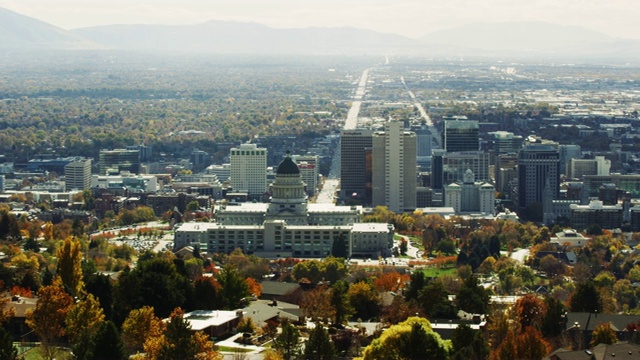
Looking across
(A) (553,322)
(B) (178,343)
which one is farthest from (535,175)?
(B) (178,343)

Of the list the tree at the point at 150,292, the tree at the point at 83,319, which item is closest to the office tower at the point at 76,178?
the tree at the point at 150,292

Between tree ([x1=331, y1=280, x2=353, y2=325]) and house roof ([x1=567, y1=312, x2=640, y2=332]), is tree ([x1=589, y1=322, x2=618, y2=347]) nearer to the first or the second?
house roof ([x1=567, y1=312, x2=640, y2=332])

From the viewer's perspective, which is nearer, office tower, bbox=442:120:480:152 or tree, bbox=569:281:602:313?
tree, bbox=569:281:602:313

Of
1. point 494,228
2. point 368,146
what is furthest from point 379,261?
Answer: point 368,146

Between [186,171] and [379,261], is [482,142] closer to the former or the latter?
[186,171]

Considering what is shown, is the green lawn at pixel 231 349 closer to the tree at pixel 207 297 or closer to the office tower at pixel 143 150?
the tree at pixel 207 297

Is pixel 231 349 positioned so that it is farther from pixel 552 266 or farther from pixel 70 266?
pixel 552 266

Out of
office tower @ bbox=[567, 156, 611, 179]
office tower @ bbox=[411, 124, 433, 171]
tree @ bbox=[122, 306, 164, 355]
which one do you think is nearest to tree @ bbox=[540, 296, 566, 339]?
tree @ bbox=[122, 306, 164, 355]
